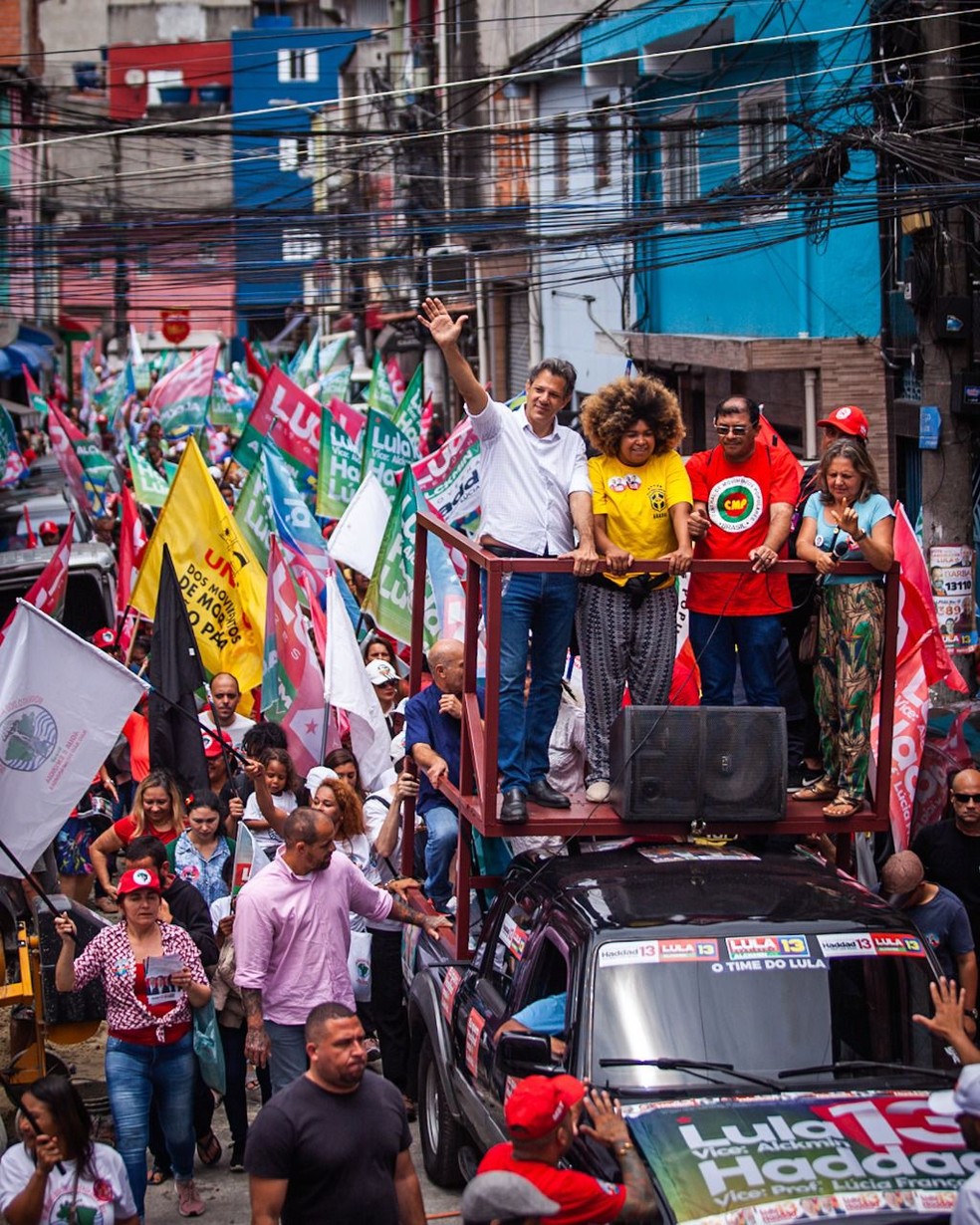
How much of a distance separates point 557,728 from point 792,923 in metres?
2.10

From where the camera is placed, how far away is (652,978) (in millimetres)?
5594

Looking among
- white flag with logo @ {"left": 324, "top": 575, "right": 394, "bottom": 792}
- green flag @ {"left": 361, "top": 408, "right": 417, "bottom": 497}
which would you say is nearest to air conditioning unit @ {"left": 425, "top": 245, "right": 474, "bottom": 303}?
green flag @ {"left": 361, "top": 408, "right": 417, "bottom": 497}

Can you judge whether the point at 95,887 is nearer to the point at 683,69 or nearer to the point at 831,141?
the point at 831,141

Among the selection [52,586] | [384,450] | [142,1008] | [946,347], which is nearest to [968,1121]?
[142,1008]

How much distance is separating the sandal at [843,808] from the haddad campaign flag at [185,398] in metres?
21.1

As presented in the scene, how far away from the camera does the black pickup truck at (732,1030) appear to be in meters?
4.79

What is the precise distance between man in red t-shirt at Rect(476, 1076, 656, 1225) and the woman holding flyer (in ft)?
7.97

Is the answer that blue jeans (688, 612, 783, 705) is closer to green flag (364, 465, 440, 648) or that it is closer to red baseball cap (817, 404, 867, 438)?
red baseball cap (817, 404, 867, 438)

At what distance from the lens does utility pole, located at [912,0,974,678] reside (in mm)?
11328

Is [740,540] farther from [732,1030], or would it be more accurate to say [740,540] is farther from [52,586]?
[52,586]

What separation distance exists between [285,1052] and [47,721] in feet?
6.99

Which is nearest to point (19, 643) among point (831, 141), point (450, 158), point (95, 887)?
point (95, 887)

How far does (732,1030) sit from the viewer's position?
5.47 meters

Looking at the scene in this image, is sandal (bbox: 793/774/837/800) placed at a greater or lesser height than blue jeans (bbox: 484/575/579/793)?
lesser
